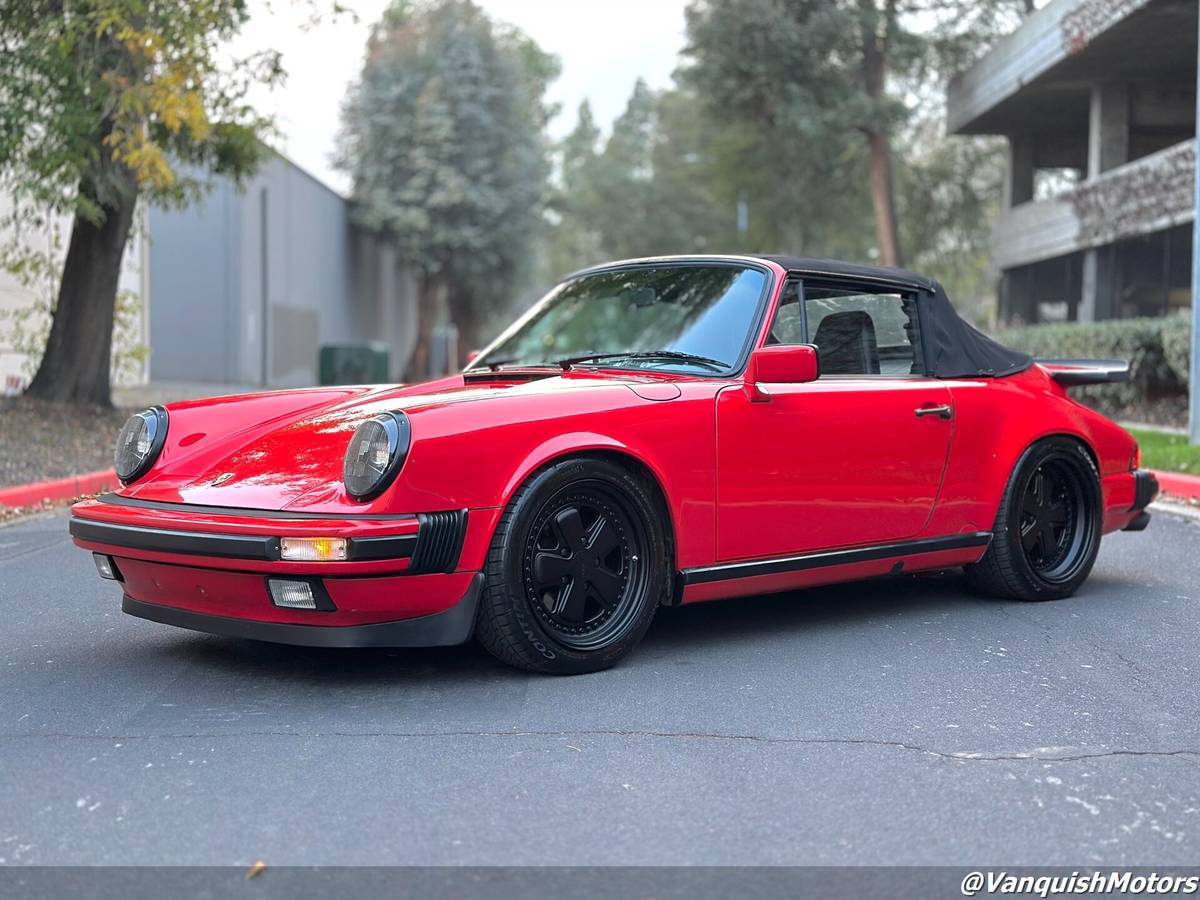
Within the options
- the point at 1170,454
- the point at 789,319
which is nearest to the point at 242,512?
the point at 789,319

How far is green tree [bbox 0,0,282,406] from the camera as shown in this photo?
12.1 m

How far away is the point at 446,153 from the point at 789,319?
112 ft

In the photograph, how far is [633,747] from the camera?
148 inches

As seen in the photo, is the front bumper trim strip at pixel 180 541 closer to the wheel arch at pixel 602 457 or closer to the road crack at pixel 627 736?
the road crack at pixel 627 736

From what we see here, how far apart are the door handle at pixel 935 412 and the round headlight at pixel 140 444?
2745 mm

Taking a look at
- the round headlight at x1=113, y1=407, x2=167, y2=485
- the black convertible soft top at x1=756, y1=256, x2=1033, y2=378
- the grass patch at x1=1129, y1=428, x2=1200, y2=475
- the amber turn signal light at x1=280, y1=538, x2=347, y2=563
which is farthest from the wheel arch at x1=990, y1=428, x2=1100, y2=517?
the grass patch at x1=1129, y1=428, x2=1200, y2=475

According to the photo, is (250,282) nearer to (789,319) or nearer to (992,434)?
(992,434)

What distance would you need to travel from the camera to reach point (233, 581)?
4.22m

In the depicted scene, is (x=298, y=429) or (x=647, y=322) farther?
(x=647, y=322)

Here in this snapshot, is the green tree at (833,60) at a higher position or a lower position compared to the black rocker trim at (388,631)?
higher

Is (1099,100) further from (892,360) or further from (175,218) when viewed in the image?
(892,360)

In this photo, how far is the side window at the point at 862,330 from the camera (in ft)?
17.7

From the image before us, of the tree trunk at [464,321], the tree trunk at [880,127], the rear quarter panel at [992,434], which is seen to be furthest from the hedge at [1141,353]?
the tree trunk at [464,321]
